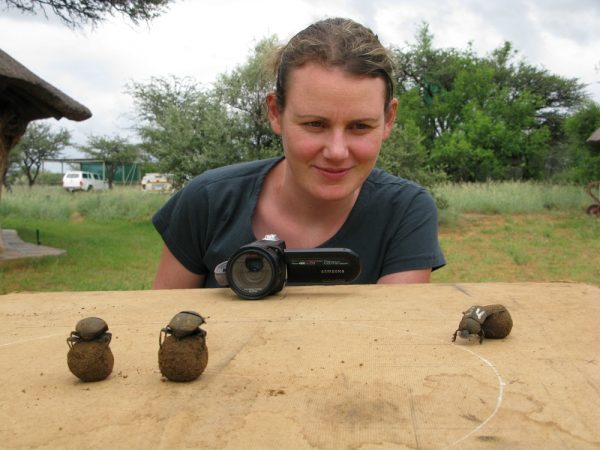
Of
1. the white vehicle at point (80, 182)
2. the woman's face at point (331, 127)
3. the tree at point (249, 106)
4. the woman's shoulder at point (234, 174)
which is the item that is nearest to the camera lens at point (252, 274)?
the woman's face at point (331, 127)

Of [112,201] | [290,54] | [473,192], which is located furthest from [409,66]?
[290,54]

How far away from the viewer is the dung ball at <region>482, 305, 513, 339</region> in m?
1.38

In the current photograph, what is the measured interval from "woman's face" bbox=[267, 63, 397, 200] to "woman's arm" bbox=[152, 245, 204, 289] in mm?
737

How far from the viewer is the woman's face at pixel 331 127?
1966 mm

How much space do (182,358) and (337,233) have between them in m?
1.35

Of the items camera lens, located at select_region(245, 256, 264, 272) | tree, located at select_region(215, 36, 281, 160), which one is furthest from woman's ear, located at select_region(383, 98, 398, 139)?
tree, located at select_region(215, 36, 281, 160)

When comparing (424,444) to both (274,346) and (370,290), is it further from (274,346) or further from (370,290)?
(370,290)

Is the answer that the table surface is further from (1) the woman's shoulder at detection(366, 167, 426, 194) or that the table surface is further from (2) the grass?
(2) the grass

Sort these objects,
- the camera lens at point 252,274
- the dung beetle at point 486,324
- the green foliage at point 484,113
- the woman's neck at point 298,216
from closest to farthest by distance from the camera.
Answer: the dung beetle at point 486,324 → the camera lens at point 252,274 → the woman's neck at point 298,216 → the green foliage at point 484,113

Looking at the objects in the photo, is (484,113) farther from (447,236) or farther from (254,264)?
(254,264)

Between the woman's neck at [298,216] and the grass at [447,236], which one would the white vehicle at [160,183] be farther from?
the woman's neck at [298,216]

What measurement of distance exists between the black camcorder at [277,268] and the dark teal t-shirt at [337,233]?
1.49 ft

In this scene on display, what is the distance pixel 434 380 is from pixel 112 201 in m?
17.7

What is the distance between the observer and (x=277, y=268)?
188 cm
